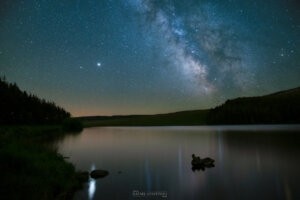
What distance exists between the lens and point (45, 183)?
16.8 metres

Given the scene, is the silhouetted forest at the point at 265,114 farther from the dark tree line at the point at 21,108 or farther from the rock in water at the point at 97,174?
the rock in water at the point at 97,174

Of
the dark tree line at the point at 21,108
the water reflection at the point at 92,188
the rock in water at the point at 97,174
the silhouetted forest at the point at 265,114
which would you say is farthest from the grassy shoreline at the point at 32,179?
the silhouetted forest at the point at 265,114

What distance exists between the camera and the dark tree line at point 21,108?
102875 mm

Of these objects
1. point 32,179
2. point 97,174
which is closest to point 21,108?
point 97,174

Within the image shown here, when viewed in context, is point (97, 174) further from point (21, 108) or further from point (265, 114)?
point (265, 114)

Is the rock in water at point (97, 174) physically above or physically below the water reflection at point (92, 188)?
above

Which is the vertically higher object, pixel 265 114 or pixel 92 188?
pixel 265 114

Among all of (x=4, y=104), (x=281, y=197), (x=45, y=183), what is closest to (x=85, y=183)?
(x=45, y=183)

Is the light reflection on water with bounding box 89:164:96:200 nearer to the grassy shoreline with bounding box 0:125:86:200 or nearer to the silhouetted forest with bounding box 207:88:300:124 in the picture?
the grassy shoreline with bounding box 0:125:86:200

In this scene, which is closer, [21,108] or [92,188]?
[92,188]

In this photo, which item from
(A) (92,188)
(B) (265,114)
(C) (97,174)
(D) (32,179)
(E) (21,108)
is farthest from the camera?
(B) (265,114)

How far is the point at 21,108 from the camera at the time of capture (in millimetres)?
111500

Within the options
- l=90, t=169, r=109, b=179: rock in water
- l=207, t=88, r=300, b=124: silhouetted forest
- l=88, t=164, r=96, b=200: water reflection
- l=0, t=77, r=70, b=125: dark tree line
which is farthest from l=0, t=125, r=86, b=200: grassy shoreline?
l=207, t=88, r=300, b=124: silhouetted forest

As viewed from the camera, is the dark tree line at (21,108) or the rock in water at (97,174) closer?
the rock in water at (97,174)
